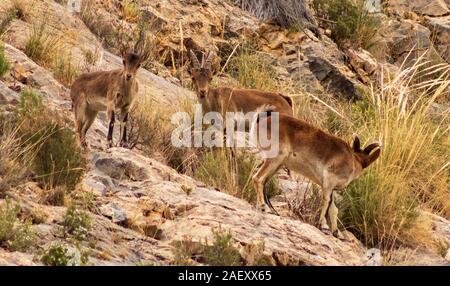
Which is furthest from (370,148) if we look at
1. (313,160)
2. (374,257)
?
(374,257)

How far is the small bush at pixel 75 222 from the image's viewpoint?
9.60 meters

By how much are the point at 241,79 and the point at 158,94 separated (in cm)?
286

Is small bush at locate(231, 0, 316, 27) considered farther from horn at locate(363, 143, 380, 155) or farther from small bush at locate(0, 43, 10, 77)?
horn at locate(363, 143, 380, 155)

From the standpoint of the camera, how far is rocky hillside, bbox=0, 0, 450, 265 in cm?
997

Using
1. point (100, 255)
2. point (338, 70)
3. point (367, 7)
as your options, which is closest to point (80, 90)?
point (100, 255)

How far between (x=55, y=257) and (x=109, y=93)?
498cm

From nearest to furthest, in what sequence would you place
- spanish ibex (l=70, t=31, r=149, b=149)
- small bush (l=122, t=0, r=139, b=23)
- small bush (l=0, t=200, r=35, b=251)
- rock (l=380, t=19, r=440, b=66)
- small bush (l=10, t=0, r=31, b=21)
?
1. small bush (l=0, t=200, r=35, b=251)
2. spanish ibex (l=70, t=31, r=149, b=149)
3. small bush (l=10, t=0, r=31, b=21)
4. small bush (l=122, t=0, r=139, b=23)
5. rock (l=380, t=19, r=440, b=66)

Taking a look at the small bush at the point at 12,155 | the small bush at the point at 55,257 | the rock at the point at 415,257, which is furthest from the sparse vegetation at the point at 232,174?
the small bush at the point at 55,257

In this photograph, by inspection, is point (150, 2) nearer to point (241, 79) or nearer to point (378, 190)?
point (241, 79)

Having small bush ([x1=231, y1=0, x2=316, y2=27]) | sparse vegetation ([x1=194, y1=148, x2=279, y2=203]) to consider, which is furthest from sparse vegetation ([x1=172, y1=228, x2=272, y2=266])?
small bush ([x1=231, y1=0, x2=316, y2=27])

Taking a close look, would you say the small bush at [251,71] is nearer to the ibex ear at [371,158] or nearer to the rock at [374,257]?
the ibex ear at [371,158]

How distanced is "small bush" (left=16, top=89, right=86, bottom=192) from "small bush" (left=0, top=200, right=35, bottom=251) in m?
1.88

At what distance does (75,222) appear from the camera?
31.6 ft

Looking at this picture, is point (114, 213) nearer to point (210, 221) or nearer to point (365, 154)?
point (210, 221)
